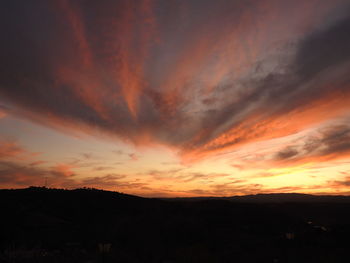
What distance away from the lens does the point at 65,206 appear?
29.5m

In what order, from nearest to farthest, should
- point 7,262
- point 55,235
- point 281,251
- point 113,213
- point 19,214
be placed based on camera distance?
point 7,262 → point 281,251 → point 55,235 → point 19,214 → point 113,213

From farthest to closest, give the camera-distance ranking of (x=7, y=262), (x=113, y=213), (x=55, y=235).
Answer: (x=113, y=213) → (x=55, y=235) → (x=7, y=262)

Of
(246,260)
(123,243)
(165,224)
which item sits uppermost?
(165,224)

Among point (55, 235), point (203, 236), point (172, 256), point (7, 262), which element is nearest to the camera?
point (7, 262)

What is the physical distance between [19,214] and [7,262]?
592 inches

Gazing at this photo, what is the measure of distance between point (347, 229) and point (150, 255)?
60.3 feet

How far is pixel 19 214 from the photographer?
21.1 metres

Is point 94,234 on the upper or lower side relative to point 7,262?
upper

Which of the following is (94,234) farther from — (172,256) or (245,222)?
(245,222)

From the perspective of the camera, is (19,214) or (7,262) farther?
(19,214)

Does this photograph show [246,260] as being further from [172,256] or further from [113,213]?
[113,213]

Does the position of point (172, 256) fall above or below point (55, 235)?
below

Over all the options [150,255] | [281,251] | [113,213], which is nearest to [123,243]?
[150,255]

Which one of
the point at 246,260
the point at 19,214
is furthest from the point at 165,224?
the point at 19,214
